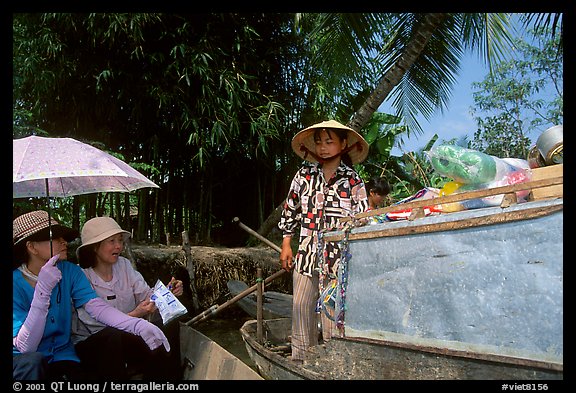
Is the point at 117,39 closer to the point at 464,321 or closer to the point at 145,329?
the point at 145,329

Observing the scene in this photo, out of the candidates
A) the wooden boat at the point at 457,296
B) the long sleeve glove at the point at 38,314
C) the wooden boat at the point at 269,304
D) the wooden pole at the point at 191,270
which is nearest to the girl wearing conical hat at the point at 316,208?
the wooden boat at the point at 457,296

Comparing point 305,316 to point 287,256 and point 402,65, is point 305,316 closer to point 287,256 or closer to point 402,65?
point 287,256

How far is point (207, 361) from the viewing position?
2.94 metres

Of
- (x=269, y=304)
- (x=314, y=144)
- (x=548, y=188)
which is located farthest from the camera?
(x=269, y=304)

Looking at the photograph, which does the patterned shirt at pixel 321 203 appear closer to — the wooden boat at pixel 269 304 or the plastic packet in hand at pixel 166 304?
the plastic packet in hand at pixel 166 304

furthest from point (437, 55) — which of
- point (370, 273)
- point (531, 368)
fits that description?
point (531, 368)

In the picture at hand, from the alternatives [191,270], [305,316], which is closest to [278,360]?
[305,316]

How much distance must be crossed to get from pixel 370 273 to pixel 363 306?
18 centimetres

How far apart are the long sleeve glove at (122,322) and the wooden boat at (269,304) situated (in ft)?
8.20

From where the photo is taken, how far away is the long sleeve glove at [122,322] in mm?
2539

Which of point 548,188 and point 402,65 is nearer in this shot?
point 548,188

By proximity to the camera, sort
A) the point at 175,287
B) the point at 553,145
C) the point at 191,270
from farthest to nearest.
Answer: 1. the point at 191,270
2. the point at 175,287
3. the point at 553,145

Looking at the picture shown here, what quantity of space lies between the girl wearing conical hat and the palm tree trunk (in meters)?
3.13

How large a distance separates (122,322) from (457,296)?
167 cm
